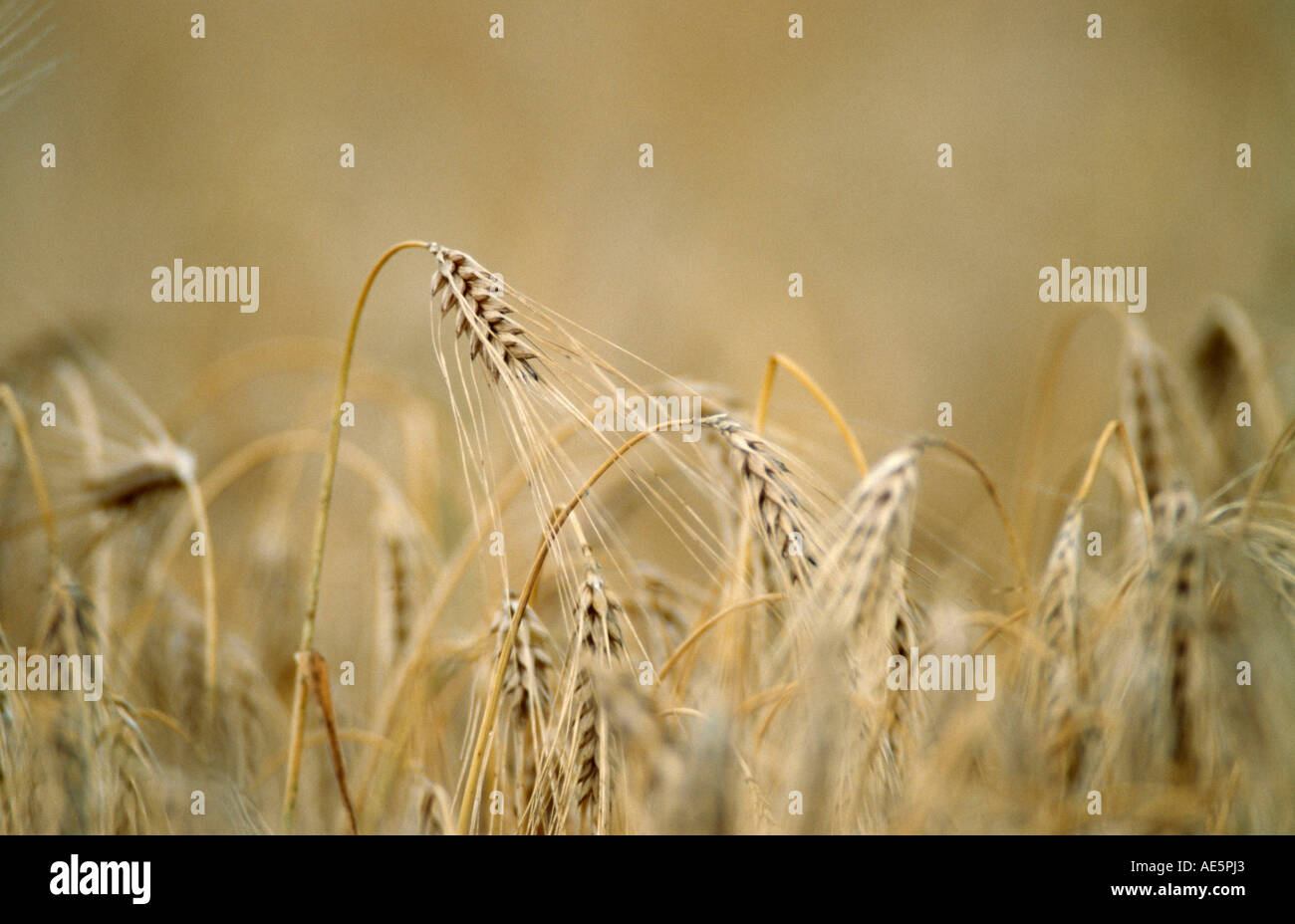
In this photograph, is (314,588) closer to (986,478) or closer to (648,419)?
(648,419)

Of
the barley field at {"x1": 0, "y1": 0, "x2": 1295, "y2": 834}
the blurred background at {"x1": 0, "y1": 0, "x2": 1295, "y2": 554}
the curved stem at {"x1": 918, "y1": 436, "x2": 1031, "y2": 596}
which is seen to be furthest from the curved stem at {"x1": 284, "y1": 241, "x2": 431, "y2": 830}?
the blurred background at {"x1": 0, "y1": 0, "x2": 1295, "y2": 554}

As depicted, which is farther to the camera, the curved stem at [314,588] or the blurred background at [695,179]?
the blurred background at [695,179]

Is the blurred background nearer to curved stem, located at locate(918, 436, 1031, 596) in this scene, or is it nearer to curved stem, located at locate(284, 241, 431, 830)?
curved stem, located at locate(918, 436, 1031, 596)

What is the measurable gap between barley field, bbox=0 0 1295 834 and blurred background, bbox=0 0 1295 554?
13 millimetres

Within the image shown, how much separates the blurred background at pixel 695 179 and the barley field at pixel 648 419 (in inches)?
0.5

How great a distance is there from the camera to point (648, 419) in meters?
1.29

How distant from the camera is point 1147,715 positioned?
3.85 feet

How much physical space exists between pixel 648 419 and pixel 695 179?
1.37 meters

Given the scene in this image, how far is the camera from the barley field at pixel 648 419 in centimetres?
113

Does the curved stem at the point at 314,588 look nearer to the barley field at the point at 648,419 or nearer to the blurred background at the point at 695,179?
the barley field at the point at 648,419

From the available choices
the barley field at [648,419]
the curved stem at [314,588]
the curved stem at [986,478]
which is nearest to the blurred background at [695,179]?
the barley field at [648,419]

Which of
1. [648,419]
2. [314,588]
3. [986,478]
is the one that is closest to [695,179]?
[648,419]

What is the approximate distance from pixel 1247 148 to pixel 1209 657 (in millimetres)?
1433

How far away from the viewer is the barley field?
113 centimetres
